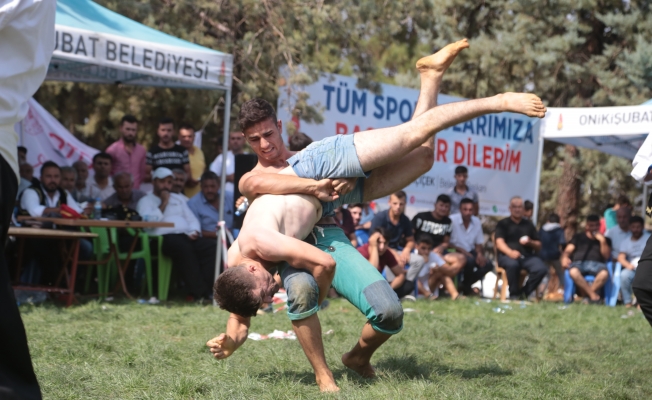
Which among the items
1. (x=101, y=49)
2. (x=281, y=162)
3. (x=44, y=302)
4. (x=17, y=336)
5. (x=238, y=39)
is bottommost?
(x=44, y=302)

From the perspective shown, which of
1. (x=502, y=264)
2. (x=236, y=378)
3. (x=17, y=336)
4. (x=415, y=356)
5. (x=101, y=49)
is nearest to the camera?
(x=17, y=336)

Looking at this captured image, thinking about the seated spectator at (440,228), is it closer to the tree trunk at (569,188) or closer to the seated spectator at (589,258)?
the seated spectator at (589,258)

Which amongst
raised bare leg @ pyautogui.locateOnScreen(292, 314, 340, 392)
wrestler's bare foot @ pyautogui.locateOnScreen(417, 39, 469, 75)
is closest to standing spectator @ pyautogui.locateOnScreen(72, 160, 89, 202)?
raised bare leg @ pyautogui.locateOnScreen(292, 314, 340, 392)

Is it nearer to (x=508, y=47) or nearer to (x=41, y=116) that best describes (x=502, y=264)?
(x=41, y=116)

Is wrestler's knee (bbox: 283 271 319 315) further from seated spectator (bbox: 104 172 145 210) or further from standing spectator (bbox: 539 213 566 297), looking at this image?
standing spectator (bbox: 539 213 566 297)

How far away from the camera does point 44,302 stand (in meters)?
8.38

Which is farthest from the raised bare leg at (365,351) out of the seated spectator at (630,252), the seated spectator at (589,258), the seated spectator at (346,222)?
the seated spectator at (630,252)

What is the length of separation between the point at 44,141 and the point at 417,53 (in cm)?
1362

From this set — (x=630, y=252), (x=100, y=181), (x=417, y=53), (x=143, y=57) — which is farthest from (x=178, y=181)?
(x=417, y=53)

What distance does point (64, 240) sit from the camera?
8.39 metres

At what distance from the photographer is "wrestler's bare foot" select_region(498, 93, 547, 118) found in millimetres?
4160

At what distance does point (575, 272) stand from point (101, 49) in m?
7.64

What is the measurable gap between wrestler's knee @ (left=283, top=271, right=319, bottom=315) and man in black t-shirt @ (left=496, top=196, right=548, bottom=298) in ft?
25.3

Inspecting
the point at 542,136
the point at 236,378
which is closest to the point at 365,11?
the point at 542,136
